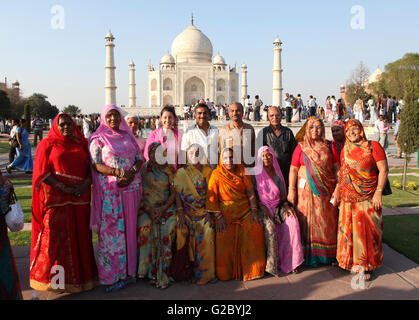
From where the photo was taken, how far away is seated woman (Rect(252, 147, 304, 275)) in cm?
319

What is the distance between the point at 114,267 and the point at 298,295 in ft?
5.19

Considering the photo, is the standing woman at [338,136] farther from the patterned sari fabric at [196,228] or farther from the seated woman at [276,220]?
the patterned sari fabric at [196,228]

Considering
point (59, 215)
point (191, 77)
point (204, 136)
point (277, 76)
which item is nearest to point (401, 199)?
point (204, 136)

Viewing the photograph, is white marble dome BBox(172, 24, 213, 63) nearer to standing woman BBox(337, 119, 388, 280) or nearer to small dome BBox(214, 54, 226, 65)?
small dome BBox(214, 54, 226, 65)

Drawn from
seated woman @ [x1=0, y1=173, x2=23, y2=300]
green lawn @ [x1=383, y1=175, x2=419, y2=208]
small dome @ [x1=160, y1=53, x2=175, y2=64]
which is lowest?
green lawn @ [x1=383, y1=175, x2=419, y2=208]

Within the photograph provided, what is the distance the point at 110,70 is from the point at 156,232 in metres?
27.4

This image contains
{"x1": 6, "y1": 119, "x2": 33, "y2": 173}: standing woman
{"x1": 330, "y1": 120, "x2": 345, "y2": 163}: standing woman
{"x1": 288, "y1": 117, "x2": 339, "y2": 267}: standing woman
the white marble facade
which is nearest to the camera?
{"x1": 288, "y1": 117, "x2": 339, "y2": 267}: standing woman

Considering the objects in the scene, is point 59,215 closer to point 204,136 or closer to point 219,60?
point 204,136

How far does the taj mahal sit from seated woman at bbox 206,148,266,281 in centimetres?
3311

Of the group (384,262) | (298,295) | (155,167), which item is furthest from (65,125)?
(384,262)

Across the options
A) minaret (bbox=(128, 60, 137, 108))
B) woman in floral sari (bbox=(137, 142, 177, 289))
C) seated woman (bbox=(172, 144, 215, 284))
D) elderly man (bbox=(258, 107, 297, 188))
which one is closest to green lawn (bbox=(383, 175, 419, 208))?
elderly man (bbox=(258, 107, 297, 188))

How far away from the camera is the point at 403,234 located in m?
4.12
